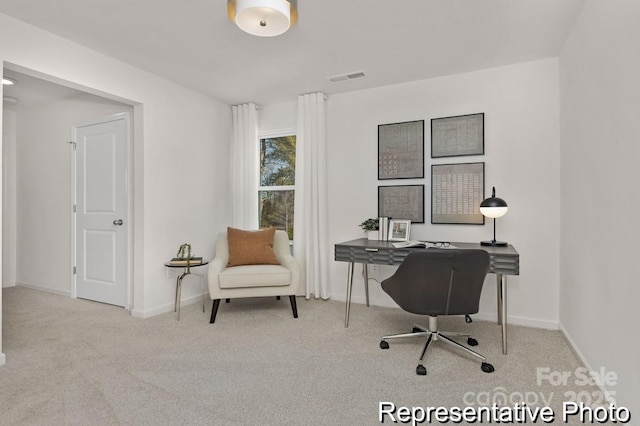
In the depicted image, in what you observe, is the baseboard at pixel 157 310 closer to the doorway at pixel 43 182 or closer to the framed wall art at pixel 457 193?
the doorway at pixel 43 182

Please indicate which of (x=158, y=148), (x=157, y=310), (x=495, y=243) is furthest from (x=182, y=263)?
(x=495, y=243)

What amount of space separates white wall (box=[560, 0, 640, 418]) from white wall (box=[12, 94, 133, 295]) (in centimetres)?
458

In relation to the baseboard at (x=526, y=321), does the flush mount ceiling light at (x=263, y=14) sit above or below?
above

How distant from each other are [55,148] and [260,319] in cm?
346

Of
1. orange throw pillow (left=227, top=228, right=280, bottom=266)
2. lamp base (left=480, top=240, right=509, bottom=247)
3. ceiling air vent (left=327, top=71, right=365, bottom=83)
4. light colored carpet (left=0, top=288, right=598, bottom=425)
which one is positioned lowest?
light colored carpet (left=0, top=288, right=598, bottom=425)

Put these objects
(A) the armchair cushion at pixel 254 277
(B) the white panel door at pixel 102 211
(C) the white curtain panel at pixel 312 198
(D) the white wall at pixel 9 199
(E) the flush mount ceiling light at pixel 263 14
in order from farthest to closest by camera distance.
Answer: (D) the white wall at pixel 9 199 < (C) the white curtain panel at pixel 312 198 < (B) the white panel door at pixel 102 211 < (A) the armchair cushion at pixel 254 277 < (E) the flush mount ceiling light at pixel 263 14

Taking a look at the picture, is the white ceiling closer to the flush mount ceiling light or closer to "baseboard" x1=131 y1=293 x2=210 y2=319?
the flush mount ceiling light

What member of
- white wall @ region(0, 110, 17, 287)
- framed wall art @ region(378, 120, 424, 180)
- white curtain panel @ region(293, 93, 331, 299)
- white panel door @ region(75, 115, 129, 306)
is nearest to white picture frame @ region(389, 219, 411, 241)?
framed wall art @ region(378, 120, 424, 180)

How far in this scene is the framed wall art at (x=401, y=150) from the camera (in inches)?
148

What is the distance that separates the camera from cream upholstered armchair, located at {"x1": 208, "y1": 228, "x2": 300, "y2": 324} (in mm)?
3385

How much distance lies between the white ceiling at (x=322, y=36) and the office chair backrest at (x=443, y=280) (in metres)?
1.66

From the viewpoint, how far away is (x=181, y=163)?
402 cm

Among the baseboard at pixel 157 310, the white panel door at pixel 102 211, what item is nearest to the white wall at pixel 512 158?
the baseboard at pixel 157 310

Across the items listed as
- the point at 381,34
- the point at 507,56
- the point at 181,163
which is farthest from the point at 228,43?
the point at 507,56
